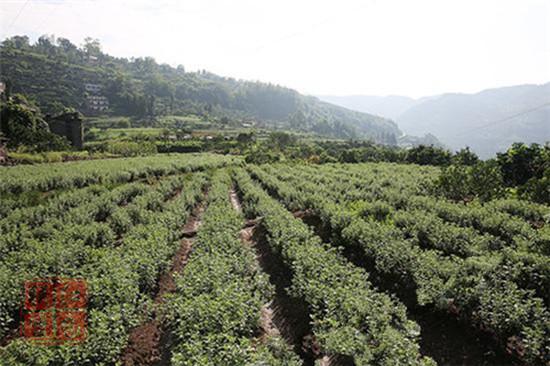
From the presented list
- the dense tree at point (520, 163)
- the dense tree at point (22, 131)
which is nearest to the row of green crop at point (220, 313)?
the dense tree at point (520, 163)

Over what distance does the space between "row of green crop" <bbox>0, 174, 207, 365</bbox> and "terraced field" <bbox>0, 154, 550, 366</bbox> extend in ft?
0.15

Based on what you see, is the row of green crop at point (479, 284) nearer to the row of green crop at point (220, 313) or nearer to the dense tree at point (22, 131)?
the row of green crop at point (220, 313)

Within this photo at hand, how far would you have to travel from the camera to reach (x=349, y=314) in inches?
257

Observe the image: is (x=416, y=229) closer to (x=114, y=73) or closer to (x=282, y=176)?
(x=282, y=176)

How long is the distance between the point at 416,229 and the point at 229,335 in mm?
8849

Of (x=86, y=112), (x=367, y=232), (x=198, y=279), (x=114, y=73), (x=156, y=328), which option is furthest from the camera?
(x=114, y=73)

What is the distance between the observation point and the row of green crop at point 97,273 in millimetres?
5492

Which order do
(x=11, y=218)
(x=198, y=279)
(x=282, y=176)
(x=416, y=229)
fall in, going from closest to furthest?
(x=198, y=279)
(x=416, y=229)
(x=11, y=218)
(x=282, y=176)

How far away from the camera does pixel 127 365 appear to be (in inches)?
260

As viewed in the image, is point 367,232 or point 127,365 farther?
point 367,232

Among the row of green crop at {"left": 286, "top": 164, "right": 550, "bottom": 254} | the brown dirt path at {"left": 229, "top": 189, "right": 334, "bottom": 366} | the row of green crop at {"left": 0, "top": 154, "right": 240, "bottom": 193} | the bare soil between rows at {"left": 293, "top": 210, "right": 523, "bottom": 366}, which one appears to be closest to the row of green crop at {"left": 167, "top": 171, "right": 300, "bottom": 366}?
the brown dirt path at {"left": 229, "top": 189, "right": 334, "bottom": 366}

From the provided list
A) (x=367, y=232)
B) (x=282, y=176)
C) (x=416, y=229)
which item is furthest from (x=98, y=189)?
(x=416, y=229)

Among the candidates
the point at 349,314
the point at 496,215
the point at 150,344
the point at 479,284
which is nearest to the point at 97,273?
the point at 150,344

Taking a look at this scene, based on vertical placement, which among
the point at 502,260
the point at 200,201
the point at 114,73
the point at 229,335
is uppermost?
the point at 114,73
